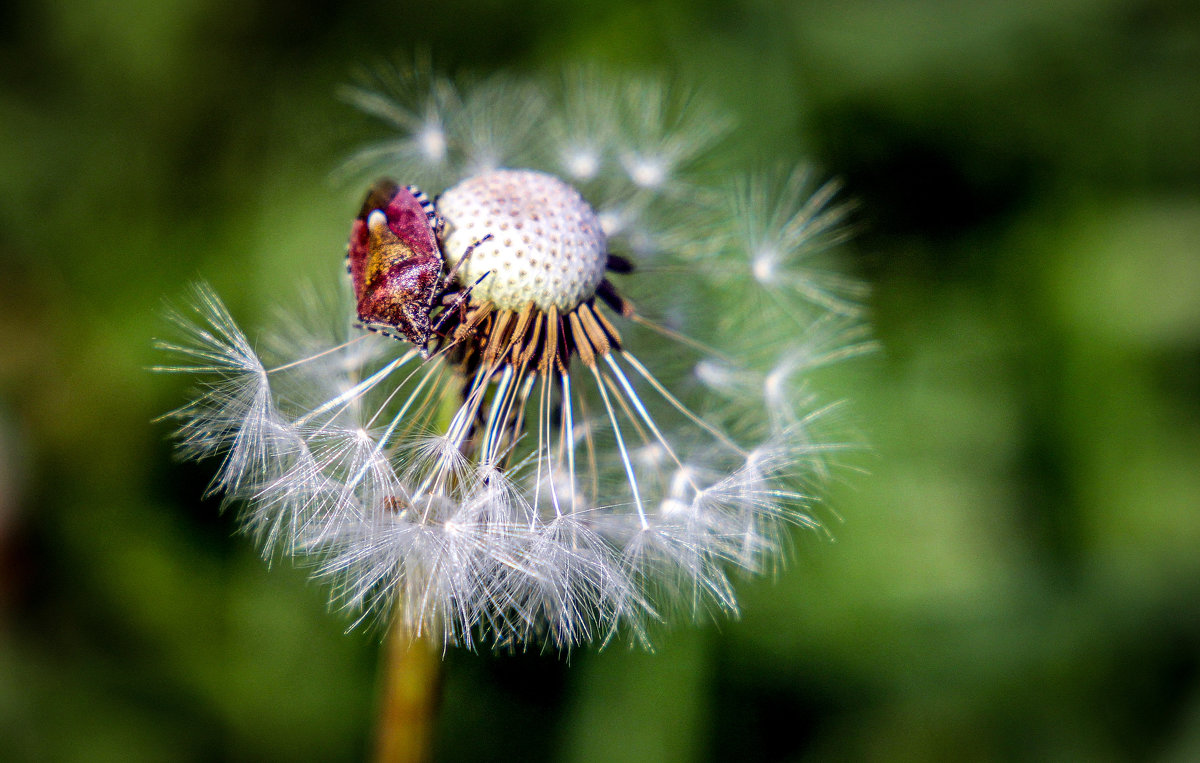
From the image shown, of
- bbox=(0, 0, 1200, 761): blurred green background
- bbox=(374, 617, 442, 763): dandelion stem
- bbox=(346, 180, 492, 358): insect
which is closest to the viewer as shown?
bbox=(346, 180, 492, 358): insect

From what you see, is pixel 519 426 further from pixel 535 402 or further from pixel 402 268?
pixel 402 268

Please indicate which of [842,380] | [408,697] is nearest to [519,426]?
[408,697]

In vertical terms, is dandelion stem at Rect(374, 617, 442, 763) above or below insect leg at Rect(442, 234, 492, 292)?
below

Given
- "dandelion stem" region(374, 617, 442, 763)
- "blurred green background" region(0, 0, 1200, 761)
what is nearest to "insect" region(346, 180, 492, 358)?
"dandelion stem" region(374, 617, 442, 763)

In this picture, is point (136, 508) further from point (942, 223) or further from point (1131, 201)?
point (1131, 201)

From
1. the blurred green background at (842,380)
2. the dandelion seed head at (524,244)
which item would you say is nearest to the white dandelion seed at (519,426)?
the dandelion seed head at (524,244)

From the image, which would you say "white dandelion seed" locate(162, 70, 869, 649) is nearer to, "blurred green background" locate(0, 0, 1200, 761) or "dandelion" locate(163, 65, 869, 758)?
"dandelion" locate(163, 65, 869, 758)

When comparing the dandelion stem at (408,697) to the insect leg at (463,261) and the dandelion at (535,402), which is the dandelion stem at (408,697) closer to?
the dandelion at (535,402)
